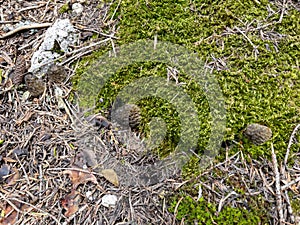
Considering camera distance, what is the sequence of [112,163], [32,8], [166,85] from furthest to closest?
[32,8], [166,85], [112,163]

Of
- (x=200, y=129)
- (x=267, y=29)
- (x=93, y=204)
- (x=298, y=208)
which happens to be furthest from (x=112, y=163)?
(x=267, y=29)

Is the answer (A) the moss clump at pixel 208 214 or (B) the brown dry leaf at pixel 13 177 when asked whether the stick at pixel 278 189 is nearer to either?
(A) the moss clump at pixel 208 214

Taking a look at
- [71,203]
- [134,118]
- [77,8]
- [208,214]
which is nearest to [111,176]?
[71,203]

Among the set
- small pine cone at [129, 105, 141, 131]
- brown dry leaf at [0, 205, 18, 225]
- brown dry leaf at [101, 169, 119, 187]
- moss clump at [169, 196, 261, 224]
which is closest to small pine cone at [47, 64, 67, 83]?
small pine cone at [129, 105, 141, 131]

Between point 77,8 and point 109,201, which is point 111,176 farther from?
point 77,8

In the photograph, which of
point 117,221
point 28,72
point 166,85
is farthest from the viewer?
point 28,72

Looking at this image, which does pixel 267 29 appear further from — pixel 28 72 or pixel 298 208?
pixel 28 72
